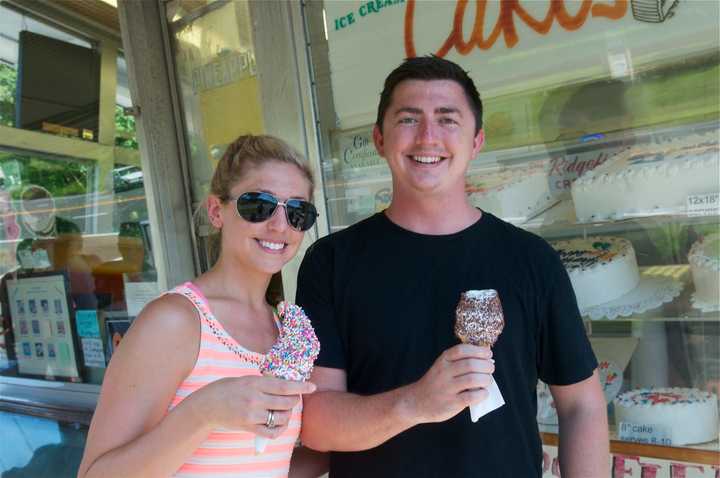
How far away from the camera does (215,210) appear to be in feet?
5.67

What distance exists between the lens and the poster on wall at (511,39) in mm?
2426

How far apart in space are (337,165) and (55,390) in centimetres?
287

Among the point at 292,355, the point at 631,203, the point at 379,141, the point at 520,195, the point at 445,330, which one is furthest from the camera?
the point at 520,195

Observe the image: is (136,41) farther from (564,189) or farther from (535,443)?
(535,443)

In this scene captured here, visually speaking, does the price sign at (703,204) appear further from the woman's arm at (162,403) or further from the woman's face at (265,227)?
the woman's arm at (162,403)

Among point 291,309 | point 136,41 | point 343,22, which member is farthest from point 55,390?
point 291,309

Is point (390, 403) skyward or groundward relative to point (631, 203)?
groundward

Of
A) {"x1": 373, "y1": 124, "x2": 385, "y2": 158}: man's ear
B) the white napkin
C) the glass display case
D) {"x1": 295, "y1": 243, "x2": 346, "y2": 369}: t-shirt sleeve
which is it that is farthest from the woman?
the glass display case

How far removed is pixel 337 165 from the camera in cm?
331

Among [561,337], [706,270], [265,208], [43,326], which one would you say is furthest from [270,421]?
[43,326]

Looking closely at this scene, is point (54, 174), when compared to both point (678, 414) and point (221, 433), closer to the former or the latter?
point (221, 433)

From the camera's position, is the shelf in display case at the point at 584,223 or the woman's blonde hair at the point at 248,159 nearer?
the woman's blonde hair at the point at 248,159

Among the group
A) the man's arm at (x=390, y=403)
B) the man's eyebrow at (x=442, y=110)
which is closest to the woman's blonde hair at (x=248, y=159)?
the man's eyebrow at (x=442, y=110)

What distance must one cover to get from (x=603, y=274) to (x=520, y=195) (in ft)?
1.66
